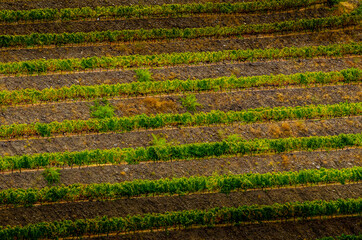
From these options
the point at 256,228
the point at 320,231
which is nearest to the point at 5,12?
the point at 256,228

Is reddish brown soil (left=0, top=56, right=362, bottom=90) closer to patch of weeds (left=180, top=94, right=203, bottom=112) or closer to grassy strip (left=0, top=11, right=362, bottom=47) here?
patch of weeds (left=180, top=94, right=203, bottom=112)

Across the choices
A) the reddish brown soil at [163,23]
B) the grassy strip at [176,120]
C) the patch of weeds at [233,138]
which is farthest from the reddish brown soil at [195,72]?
the patch of weeds at [233,138]

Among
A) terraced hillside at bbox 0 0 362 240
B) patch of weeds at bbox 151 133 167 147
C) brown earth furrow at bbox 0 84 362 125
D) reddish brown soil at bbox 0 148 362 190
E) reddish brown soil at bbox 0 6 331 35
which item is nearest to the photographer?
terraced hillside at bbox 0 0 362 240

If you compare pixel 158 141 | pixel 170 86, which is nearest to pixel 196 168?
pixel 158 141

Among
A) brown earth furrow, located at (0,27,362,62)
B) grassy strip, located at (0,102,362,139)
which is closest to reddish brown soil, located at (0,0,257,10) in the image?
brown earth furrow, located at (0,27,362,62)

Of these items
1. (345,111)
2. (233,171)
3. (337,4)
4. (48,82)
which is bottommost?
(233,171)

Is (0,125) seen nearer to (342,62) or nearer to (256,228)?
(256,228)
